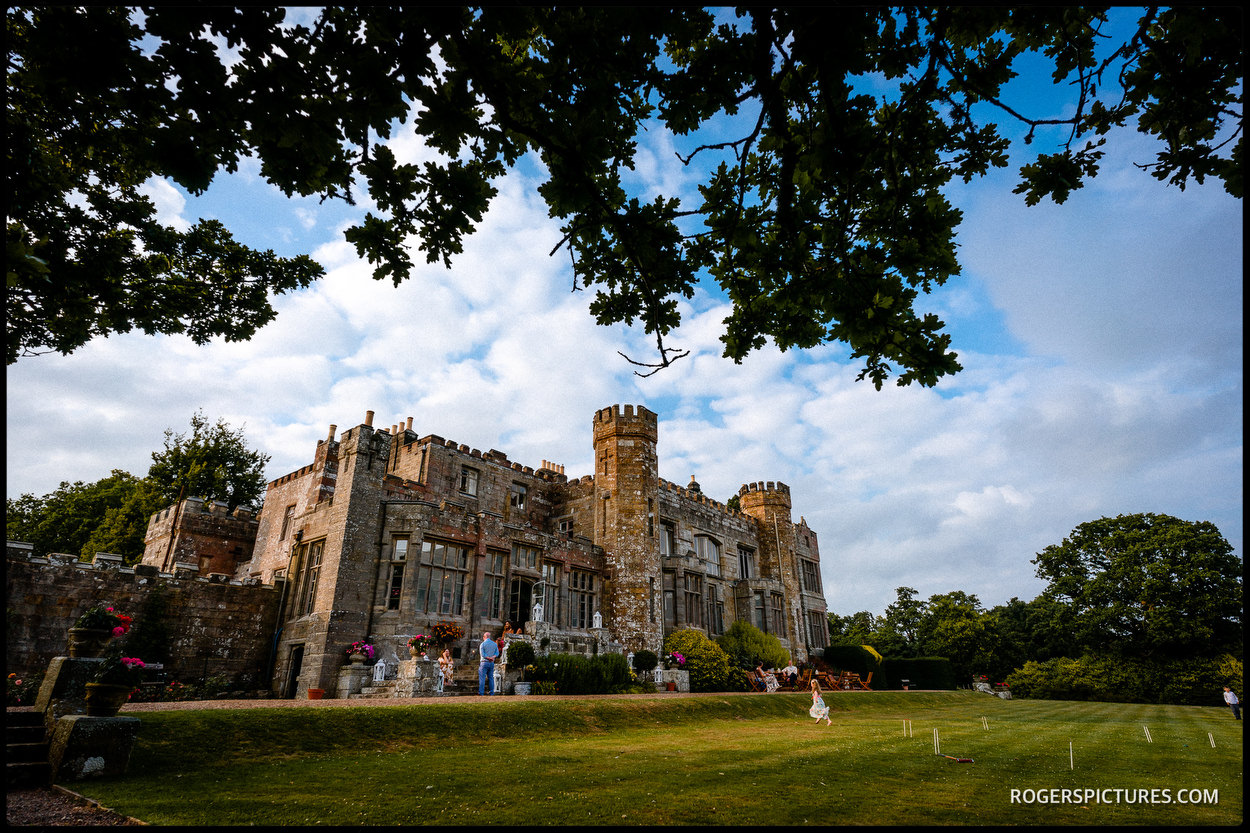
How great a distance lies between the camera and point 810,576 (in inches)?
1519

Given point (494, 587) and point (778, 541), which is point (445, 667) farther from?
point (778, 541)

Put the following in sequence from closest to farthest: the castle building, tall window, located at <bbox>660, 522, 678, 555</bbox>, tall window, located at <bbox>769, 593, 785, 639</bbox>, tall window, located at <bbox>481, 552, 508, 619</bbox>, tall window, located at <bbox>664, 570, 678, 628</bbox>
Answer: the castle building → tall window, located at <bbox>481, 552, 508, 619</bbox> → tall window, located at <bbox>664, 570, 678, 628</bbox> → tall window, located at <bbox>660, 522, 678, 555</bbox> → tall window, located at <bbox>769, 593, 785, 639</bbox>

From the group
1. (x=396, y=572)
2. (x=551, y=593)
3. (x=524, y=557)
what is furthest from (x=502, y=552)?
(x=396, y=572)

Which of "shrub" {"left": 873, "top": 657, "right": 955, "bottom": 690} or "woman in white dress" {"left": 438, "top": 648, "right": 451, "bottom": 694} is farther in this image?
"shrub" {"left": 873, "top": 657, "right": 955, "bottom": 690}

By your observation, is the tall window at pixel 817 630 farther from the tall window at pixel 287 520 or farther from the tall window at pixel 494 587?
the tall window at pixel 287 520

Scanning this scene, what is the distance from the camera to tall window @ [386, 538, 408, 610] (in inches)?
755

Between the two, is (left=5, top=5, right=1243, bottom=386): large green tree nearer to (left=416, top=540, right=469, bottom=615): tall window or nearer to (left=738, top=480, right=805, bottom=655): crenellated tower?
(left=416, top=540, right=469, bottom=615): tall window

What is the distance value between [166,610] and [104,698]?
11754mm

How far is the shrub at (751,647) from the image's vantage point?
28266mm

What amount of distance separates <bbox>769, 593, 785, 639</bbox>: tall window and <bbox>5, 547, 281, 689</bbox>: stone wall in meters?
23.1

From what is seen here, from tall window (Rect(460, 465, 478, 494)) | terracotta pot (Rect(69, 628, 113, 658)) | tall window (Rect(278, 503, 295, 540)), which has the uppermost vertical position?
tall window (Rect(460, 465, 478, 494))

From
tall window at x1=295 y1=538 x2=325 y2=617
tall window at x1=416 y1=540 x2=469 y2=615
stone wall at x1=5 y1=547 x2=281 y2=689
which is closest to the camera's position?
stone wall at x1=5 y1=547 x2=281 y2=689

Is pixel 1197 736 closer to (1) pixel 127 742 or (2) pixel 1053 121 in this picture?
(2) pixel 1053 121

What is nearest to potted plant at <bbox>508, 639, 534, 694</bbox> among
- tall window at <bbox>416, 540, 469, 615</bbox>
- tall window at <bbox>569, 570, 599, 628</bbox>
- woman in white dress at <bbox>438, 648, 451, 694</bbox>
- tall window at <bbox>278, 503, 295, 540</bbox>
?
woman in white dress at <bbox>438, 648, 451, 694</bbox>
